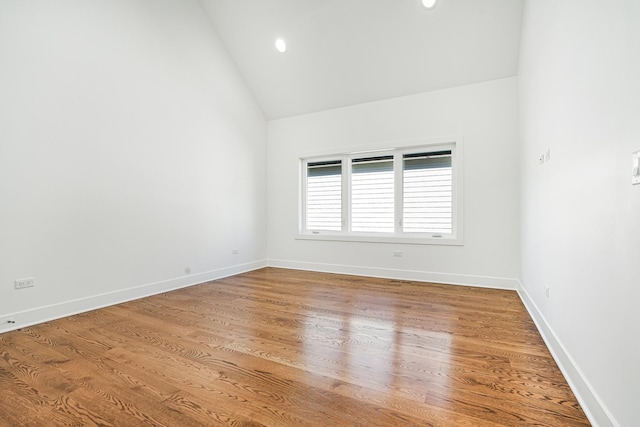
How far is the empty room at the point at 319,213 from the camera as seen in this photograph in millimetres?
1519

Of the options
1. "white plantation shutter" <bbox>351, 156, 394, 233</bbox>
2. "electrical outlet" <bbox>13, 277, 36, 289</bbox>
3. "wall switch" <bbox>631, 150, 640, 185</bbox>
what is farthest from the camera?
"white plantation shutter" <bbox>351, 156, 394, 233</bbox>

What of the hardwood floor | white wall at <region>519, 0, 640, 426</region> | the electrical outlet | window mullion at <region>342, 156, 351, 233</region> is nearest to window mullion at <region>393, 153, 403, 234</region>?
window mullion at <region>342, 156, 351, 233</region>

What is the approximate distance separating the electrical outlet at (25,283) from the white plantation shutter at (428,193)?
4.41 metres

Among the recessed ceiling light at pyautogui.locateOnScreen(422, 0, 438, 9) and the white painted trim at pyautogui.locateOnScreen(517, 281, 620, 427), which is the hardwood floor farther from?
the recessed ceiling light at pyautogui.locateOnScreen(422, 0, 438, 9)

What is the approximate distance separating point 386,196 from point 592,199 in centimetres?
336

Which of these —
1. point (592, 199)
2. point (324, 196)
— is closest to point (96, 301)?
point (324, 196)

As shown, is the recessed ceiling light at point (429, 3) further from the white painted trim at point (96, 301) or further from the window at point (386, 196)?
the white painted trim at point (96, 301)

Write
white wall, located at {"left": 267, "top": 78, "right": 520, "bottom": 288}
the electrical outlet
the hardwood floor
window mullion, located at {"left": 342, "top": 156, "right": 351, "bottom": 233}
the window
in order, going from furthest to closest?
window mullion, located at {"left": 342, "top": 156, "right": 351, "bottom": 233} → the window → white wall, located at {"left": 267, "top": 78, "right": 520, "bottom": 288} → the electrical outlet → the hardwood floor

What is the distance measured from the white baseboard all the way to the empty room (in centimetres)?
4

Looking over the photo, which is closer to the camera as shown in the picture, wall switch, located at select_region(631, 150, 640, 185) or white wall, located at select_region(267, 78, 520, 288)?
wall switch, located at select_region(631, 150, 640, 185)

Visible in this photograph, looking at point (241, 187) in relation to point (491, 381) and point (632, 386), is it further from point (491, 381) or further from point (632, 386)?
point (632, 386)

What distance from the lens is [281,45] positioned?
4512 millimetres

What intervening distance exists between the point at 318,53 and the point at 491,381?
442 centimetres

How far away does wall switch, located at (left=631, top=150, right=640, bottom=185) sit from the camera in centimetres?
109
